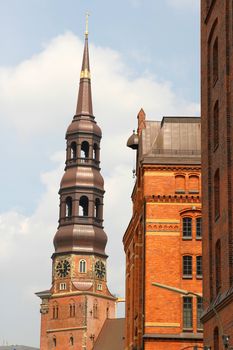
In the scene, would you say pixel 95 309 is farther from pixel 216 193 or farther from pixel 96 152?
pixel 216 193

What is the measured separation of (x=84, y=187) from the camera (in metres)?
142

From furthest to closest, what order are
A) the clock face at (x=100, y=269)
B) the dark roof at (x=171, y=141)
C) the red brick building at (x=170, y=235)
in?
the clock face at (x=100, y=269) → the dark roof at (x=171, y=141) → the red brick building at (x=170, y=235)

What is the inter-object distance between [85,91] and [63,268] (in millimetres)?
27619

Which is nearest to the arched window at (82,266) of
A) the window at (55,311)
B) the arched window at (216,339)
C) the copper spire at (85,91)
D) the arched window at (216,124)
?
the window at (55,311)

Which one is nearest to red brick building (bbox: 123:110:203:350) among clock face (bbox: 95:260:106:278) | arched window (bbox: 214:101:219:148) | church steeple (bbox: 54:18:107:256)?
arched window (bbox: 214:101:219:148)

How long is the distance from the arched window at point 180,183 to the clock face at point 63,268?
301 feet

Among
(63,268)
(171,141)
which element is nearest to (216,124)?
(171,141)

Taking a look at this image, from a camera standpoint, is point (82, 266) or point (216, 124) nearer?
point (216, 124)

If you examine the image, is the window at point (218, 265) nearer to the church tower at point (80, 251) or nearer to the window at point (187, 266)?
the window at point (187, 266)

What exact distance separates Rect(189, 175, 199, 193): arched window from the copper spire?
88421 millimetres

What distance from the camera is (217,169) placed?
36.7 meters

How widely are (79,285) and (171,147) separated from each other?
9322 centimetres

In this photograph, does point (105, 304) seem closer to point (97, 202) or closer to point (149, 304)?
point (97, 202)

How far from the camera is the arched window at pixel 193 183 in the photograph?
196 feet
